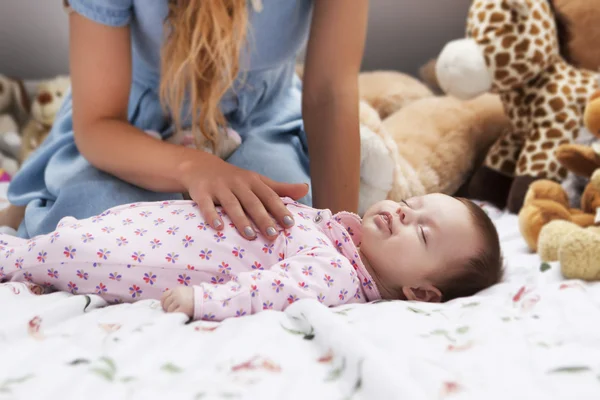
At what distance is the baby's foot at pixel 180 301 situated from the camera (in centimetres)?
76

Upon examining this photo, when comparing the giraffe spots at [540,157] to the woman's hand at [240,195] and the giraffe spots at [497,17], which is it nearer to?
the giraffe spots at [497,17]

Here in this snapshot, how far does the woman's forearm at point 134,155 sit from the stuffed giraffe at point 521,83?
83 cm

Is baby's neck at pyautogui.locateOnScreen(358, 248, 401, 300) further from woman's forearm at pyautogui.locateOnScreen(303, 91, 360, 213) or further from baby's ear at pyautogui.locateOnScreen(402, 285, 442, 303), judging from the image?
woman's forearm at pyautogui.locateOnScreen(303, 91, 360, 213)

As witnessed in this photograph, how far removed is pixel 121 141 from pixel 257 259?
37 cm

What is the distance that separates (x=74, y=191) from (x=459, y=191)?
0.98 metres

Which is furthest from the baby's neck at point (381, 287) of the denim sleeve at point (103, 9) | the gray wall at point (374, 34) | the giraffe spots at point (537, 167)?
the gray wall at point (374, 34)

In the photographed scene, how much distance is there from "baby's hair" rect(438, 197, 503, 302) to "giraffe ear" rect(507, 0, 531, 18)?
31.0 inches

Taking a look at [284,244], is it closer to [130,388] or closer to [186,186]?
[186,186]

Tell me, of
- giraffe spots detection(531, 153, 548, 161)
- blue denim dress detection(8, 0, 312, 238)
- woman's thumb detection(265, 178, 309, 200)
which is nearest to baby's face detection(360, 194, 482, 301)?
woman's thumb detection(265, 178, 309, 200)

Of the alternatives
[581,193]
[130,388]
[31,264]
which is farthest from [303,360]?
[581,193]

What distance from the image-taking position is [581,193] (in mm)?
1368

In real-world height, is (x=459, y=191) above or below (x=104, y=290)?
below

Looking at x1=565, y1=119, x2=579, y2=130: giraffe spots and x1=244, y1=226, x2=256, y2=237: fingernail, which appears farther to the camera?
x1=565, y1=119, x2=579, y2=130: giraffe spots

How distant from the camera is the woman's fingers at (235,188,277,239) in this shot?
875mm
